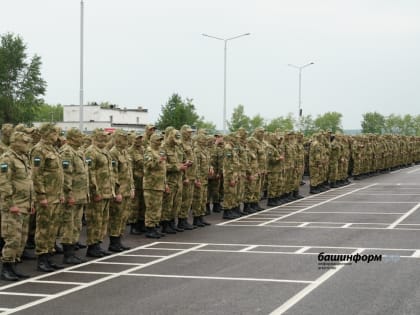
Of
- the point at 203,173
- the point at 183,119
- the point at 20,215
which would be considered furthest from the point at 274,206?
the point at 183,119

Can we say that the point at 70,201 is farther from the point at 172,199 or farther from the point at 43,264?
the point at 172,199

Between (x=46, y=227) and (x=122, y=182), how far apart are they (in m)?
2.26

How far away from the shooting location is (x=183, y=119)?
60.0 meters

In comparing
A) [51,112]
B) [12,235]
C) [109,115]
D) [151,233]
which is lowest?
[151,233]

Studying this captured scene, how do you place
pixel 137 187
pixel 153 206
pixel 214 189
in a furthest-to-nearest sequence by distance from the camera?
pixel 214 189 < pixel 137 187 < pixel 153 206

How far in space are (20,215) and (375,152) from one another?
25.4 meters

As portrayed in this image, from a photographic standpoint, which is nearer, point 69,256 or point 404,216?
point 69,256

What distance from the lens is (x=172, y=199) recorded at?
14.2 meters

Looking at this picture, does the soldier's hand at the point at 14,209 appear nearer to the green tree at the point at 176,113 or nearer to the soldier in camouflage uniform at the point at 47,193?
the soldier in camouflage uniform at the point at 47,193

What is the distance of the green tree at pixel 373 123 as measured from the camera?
105 meters

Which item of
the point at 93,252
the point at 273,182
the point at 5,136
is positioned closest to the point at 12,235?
the point at 93,252

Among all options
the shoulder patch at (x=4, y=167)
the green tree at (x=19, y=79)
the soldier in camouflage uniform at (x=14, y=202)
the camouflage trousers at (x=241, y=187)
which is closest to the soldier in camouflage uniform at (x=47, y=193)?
the soldier in camouflage uniform at (x=14, y=202)

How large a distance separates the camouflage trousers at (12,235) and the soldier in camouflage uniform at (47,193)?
42 centimetres

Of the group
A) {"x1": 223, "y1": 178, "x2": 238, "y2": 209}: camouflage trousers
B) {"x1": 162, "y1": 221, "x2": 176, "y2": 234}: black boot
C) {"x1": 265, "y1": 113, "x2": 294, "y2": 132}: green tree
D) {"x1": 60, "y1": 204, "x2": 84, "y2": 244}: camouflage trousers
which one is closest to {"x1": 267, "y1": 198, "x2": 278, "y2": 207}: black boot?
{"x1": 223, "y1": 178, "x2": 238, "y2": 209}: camouflage trousers
